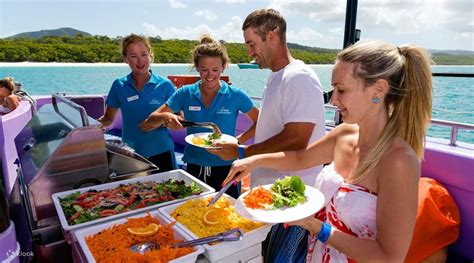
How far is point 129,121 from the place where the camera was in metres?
2.98

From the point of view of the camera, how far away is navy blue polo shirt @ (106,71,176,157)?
2930mm

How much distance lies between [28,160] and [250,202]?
1394 millimetres

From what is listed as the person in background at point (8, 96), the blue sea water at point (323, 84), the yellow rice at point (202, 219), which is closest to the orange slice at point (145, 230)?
the yellow rice at point (202, 219)

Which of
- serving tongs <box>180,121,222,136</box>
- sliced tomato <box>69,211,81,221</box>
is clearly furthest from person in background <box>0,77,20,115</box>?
sliced tomato <box>69,211,81,221</box>

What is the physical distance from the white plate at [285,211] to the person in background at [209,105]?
133cm

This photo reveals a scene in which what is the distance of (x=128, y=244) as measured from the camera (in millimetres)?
1356

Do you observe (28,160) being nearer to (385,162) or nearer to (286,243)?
(286,243)

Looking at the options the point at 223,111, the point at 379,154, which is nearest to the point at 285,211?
the point at 379,154

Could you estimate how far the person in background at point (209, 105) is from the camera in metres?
2.72

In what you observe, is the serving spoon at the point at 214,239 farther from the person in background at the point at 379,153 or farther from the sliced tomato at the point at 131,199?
the sliced tomato at the point at 131,199

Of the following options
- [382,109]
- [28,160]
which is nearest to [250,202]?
[382,109]

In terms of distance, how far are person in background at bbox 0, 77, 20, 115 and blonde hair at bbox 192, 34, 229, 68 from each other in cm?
349

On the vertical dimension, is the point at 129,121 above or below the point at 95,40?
below

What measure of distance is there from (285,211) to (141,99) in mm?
2000
